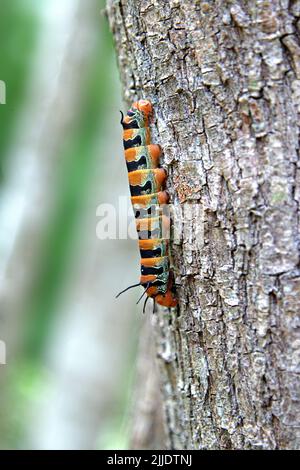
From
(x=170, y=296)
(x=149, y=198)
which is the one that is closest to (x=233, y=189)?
(x=149, y=198)

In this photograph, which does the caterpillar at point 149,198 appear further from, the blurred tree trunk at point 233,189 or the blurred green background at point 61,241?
the blurred green background at point 61,241

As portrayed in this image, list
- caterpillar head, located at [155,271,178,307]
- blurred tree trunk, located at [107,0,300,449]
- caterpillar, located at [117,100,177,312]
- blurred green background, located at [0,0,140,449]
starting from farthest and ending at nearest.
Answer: blurred green background, located at [0,0,140,449]
caterpillar head, located at [155,271,178,307]
caterpillar, located at [117,100,177,312]
blurred tree trunk, located at [107,0,300,449]

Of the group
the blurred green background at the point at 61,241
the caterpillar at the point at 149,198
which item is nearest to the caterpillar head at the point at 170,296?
the caterpillar at the point at 149,198

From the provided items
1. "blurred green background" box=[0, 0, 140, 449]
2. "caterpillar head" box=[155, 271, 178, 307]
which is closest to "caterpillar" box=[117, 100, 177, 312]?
"caterpillar head" box=[155, 271, 178, 307]

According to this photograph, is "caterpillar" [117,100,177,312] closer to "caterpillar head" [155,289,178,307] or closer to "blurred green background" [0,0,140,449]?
"caterpillar head" [155,289,178,307]

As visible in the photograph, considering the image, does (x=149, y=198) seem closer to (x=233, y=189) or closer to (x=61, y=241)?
(x=233, y=189)

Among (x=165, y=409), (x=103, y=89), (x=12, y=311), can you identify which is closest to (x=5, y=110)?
(x=103, y=89)

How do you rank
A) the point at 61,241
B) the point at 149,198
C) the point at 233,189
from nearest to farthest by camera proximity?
the point at 233,189
the point at 149,198
the point at 61,241
